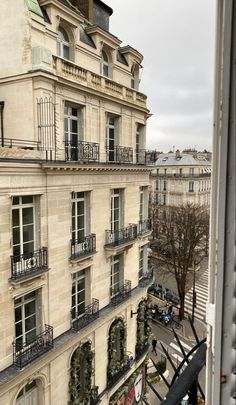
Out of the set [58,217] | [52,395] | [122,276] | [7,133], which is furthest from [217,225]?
[122,276]

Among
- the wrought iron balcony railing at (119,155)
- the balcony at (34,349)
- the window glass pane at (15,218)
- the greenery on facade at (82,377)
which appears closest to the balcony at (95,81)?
the wrought iron balcony railing at (119,155)

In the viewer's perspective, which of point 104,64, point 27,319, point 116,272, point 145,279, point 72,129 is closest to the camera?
point 27,319

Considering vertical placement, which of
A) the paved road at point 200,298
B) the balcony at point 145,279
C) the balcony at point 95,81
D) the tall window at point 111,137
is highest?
the balcony at point 95,81

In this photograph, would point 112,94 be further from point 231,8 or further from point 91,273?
point 231,8

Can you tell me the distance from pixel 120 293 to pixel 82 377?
3.46 metres

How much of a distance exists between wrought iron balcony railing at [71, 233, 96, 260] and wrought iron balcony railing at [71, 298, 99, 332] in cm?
196

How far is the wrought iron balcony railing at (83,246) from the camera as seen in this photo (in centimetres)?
1040

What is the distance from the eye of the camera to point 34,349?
881 centimetres

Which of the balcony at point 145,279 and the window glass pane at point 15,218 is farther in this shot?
the balcony at point 145,279

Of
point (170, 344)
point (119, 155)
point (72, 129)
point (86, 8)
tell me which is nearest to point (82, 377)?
point (119, 155)

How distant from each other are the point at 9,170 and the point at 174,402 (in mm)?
6991

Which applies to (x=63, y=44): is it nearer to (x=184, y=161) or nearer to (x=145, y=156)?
(x=145, y=156)

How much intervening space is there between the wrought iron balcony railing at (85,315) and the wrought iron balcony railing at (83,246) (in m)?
1.96

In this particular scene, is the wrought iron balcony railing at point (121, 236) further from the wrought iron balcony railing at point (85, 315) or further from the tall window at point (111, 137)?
the tall window at point (111, 137)
